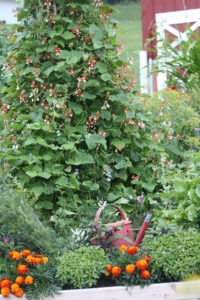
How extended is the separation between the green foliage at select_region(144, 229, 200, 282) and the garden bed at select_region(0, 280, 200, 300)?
66 millimetres

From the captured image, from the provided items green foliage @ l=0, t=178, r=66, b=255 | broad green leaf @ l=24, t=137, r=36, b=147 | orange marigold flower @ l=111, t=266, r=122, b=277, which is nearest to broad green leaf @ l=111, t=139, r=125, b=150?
broad green leaf @ l=24, t=137, r=36, b=147

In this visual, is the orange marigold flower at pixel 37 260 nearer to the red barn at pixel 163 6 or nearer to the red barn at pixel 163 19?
the red barn at pixel 163 19

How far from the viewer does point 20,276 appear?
302cm

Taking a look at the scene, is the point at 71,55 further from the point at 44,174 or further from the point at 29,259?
the point at 29,259

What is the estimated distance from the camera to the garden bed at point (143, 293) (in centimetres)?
301

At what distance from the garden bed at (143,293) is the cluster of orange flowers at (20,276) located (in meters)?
0.06

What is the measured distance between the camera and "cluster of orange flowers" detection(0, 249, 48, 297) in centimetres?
296

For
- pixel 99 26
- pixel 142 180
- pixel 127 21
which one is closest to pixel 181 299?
pixel 142 180

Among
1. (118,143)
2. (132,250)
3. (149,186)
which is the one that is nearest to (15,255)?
(132,250)

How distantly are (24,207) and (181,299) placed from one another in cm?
90

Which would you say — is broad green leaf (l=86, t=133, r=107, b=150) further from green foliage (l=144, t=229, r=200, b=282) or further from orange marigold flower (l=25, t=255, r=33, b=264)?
orange marigold flower (l=25, t=255, r=33, b=264)

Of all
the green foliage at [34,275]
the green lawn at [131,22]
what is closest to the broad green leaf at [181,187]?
the green foliage at [34,275]

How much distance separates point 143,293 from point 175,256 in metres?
0.24

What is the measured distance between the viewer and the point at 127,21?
31969 millimetres
